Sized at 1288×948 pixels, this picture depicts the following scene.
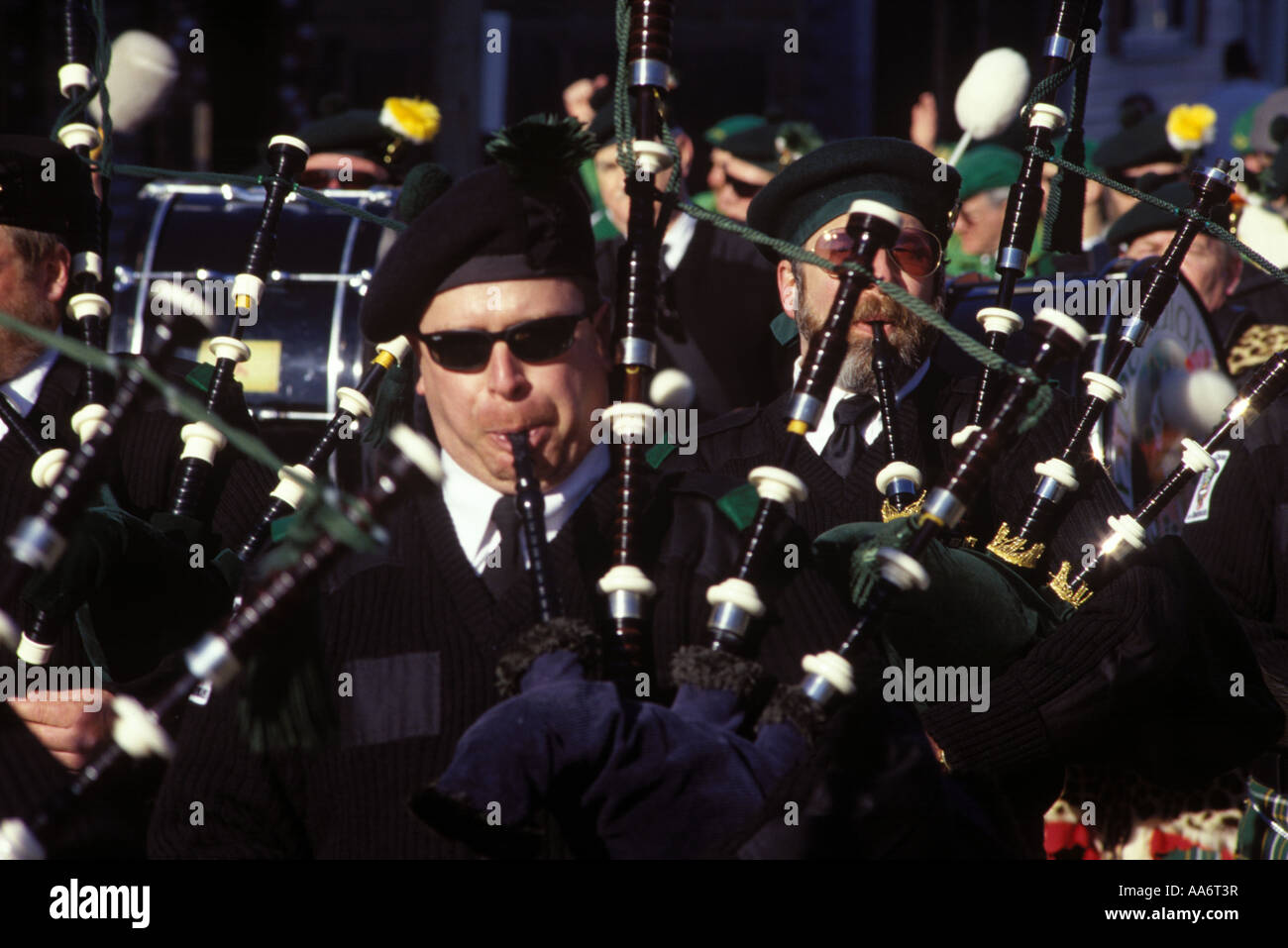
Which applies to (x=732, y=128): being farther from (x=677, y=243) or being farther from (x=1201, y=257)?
(x=1201, y=257)

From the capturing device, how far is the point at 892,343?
397cm

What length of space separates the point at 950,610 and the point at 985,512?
92cm

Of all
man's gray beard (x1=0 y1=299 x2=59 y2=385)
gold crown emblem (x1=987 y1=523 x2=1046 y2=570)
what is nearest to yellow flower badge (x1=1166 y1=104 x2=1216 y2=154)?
gold crown emblem (x1=987 y1=523 x2=1046 y2=570)

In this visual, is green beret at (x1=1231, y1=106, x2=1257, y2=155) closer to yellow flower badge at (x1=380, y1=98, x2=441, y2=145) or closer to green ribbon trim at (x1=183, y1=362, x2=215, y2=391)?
yellow flower badge at (x1=380, y1=98, x2=441, y2=145)

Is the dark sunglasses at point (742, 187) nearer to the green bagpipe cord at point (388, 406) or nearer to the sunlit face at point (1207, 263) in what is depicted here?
the sunlit face at point (1207, 263)

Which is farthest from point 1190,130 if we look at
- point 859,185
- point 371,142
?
point 859,185

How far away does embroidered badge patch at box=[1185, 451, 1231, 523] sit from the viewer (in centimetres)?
445

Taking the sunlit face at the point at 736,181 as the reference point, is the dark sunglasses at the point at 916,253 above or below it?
below

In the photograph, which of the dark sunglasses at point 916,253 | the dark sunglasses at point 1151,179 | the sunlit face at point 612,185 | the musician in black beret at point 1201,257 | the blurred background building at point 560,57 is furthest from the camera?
the blurred background building at point 560,57

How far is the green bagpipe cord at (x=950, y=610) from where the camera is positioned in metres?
2.66

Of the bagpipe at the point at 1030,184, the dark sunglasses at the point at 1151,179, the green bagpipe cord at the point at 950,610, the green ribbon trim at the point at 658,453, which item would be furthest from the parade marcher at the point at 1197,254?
the green bagpipe cord at the point at 950,610
